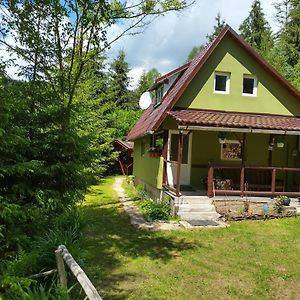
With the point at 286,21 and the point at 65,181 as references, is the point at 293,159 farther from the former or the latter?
the point at 286,21

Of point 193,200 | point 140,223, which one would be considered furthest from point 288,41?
point 140,223

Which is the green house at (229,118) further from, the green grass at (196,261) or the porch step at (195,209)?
the green grass at (196,261)

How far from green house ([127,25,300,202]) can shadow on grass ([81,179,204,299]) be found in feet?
11.6

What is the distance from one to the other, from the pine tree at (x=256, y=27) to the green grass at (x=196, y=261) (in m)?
30.0

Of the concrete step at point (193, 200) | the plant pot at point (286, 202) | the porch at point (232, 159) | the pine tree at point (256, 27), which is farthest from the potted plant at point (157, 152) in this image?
the pine tree at point (256, 27)

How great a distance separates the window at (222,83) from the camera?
14828 mm

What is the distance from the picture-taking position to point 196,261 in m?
7.59

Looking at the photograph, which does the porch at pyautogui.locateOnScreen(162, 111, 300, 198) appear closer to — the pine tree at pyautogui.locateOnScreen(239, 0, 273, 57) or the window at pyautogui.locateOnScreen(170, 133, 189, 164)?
the window at pyautogui.locateOnScreen(170, 133, 189, 164)

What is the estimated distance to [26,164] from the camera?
4664mm

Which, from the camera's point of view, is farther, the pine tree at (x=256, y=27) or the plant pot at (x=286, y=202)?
the pine tree at (x=256, y=27)

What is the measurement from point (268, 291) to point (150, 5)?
33.3 feet

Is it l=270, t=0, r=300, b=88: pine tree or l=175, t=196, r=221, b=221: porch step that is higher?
l=270, t=0, r=300, b=88: pine tree

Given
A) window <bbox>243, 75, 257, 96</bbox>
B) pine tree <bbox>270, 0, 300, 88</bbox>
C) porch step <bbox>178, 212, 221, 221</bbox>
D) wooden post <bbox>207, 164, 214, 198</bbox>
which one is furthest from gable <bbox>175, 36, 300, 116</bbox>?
pine tree <bbox>270, 0, 300, 88</bbox>

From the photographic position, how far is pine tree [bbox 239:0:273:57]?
37.0 m
